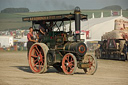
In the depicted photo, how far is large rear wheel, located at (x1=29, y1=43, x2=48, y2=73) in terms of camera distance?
12.8 m

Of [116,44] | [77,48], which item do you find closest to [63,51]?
[77,48]

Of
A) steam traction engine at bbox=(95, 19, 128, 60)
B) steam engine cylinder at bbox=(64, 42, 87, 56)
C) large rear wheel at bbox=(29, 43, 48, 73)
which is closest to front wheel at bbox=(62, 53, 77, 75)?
steam engine cylinder at bbox=(64, 42, 87, 56)

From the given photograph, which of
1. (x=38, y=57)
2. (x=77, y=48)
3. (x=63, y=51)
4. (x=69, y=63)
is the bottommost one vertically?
(x=69, y=63)

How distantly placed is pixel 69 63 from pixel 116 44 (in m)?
13.3

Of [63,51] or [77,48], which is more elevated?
[77,48]

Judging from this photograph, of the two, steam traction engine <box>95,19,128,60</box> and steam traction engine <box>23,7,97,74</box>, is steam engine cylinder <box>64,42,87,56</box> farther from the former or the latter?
steam traction engine <box>95,19,128,60</box>

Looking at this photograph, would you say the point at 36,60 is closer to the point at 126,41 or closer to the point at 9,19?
the point at 126,41

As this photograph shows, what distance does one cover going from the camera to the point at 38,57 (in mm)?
13234

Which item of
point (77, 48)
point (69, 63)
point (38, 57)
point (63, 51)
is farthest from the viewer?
point (38, 57)

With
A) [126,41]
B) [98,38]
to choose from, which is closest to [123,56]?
[126,41]

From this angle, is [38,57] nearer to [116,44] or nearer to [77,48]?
[77,48]

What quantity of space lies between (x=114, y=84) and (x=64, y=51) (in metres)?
3.85

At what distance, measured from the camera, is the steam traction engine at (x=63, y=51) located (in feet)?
40.8

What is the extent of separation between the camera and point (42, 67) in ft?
43.4
